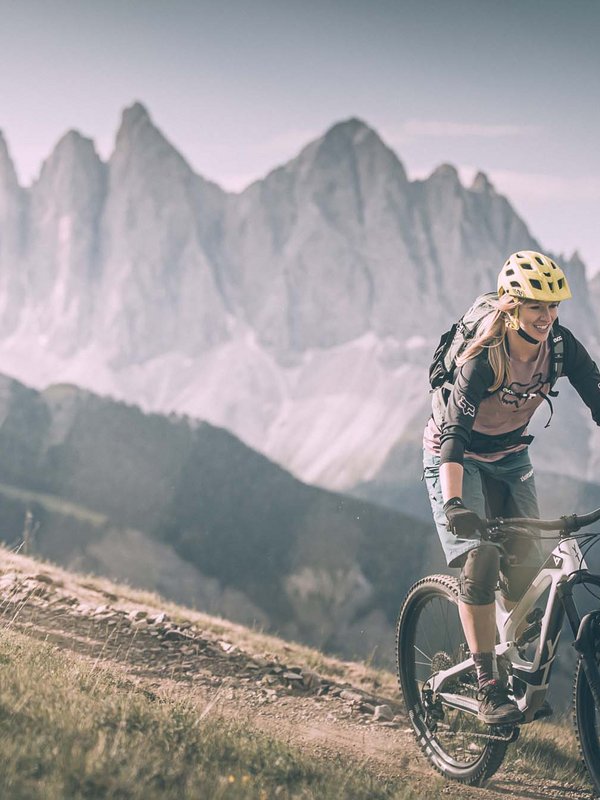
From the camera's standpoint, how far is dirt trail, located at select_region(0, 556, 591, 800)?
617cm

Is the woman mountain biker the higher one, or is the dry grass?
the woman mountain biker

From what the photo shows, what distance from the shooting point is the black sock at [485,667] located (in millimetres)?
5598

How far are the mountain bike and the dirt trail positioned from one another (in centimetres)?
27

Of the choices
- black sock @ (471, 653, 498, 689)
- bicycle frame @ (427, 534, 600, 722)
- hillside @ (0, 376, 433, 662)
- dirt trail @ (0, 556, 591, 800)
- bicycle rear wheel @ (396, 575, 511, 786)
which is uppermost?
bicycle frame @ (427, 534, 600, 722)

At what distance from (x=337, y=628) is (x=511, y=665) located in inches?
6782

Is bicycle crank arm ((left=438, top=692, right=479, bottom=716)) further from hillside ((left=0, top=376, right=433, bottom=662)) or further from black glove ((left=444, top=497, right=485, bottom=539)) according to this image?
hillside ((left=0, top=376, right=433, bottom=662))

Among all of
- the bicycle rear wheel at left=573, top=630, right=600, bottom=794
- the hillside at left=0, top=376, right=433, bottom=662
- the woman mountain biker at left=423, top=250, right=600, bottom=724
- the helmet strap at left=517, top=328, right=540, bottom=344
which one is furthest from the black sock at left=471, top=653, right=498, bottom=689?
the hillside at left=0, top=376, right=433, bottom=662

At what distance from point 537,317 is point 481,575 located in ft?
5.35

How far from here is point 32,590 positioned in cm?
920

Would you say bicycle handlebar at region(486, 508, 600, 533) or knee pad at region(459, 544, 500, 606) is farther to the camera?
knee pad at region(459, 544, 500, 606)

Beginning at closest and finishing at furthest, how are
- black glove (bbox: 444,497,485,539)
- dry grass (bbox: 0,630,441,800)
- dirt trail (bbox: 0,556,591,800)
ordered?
dry grass (bbox: 0,630,441,800)
black glove (bbox: 444,497,485,539)
dirt trail (bbox: 0,556,591,800)

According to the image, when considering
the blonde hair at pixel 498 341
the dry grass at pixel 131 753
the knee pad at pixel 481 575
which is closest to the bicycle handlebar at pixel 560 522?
the knee pad at pixel 481 575

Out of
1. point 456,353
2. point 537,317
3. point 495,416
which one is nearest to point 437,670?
point 495,416

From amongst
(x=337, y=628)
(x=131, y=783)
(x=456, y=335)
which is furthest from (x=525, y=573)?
(x=337, y=628)
